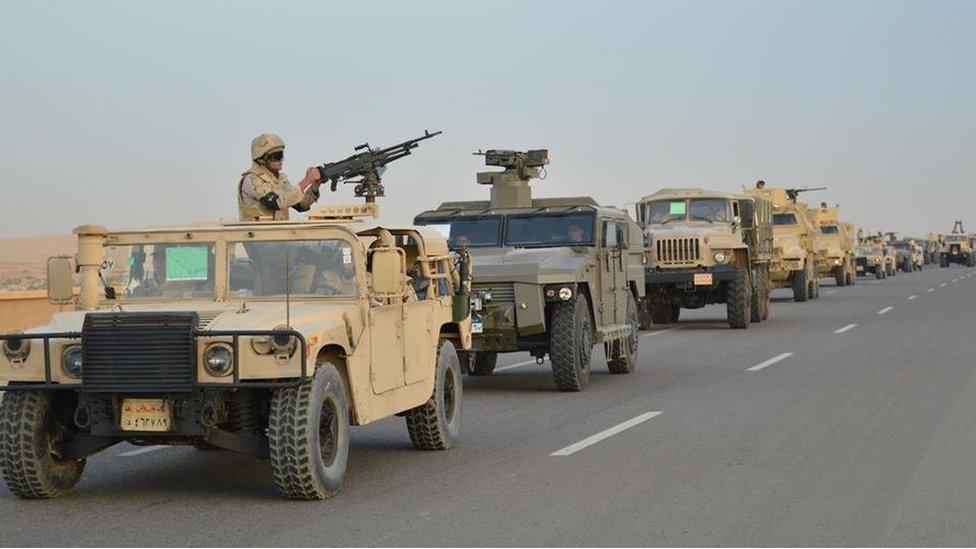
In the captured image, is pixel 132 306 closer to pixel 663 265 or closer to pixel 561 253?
pixel 561 253

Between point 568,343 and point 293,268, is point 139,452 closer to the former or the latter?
point 293,268

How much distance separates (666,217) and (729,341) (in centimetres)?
552

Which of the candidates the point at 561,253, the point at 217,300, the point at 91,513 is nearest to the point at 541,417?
the point at 561,253

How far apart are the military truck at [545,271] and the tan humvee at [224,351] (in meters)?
4.90

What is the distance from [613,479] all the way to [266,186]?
3178 millimetres

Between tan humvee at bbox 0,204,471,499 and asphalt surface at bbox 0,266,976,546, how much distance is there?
0.34 meters

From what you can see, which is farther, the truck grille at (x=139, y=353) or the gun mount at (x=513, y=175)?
the gun mount at (x=513, y=175)

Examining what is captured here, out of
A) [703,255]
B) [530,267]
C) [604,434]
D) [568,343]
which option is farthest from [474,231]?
[703,255]

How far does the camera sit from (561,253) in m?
16.3

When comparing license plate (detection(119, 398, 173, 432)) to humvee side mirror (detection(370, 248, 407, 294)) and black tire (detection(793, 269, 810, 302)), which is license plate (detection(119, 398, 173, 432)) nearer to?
humvee side mirror (detection(370, 248, 407, 294))

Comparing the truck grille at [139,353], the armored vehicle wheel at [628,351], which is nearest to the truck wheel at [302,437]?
the truck grille at [139,353]

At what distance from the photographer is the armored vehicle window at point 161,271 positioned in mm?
9500

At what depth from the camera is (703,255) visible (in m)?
27.2

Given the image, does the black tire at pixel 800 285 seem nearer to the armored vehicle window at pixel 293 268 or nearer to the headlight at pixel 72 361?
the armored vehicle window at pixel 293 268
